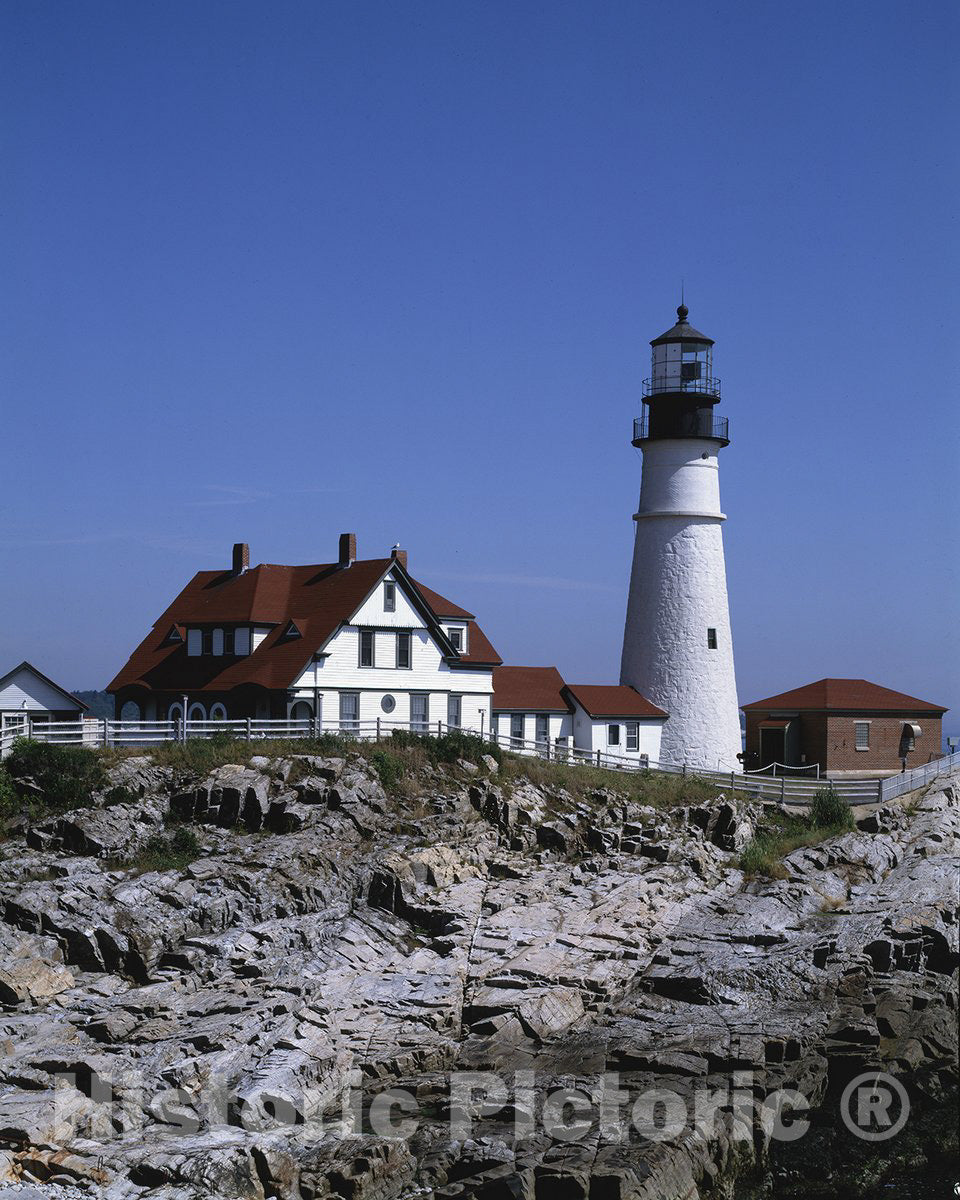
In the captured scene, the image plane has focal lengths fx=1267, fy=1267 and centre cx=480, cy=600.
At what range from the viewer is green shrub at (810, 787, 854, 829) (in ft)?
117

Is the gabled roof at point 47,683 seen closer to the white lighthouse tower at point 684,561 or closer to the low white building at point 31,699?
the low white building at point 31,699

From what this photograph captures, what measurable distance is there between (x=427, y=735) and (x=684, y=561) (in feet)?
40.2

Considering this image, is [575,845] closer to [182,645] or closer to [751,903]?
[751,903]

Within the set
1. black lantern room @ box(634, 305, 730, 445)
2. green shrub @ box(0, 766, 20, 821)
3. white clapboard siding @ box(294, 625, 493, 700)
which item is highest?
black lantern room @ box(634, 305, 730, 445)

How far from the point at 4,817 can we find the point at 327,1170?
536 inches

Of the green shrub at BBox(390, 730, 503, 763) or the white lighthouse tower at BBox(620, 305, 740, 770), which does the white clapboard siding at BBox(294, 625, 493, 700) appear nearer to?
the green shrub at BBox(390, 730, 503, 763)

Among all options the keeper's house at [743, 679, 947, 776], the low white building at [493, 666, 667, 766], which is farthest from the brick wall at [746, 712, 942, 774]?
the low white building at [493, 666, 667, 766]

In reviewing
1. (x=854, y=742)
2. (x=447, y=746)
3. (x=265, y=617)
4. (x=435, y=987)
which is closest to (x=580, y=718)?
(x=447, y=746)

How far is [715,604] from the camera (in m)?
42.8

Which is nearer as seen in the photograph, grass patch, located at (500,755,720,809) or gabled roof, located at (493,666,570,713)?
grass patch, located at (500,755,720,809)

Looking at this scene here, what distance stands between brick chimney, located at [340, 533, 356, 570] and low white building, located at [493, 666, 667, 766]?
6.90m

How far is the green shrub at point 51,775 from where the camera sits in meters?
28.0

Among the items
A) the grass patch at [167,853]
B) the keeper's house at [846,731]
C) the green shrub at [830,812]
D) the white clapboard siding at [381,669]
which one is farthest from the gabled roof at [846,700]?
the grass patch at [167,853]

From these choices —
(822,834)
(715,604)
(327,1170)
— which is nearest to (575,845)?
(822,834)
